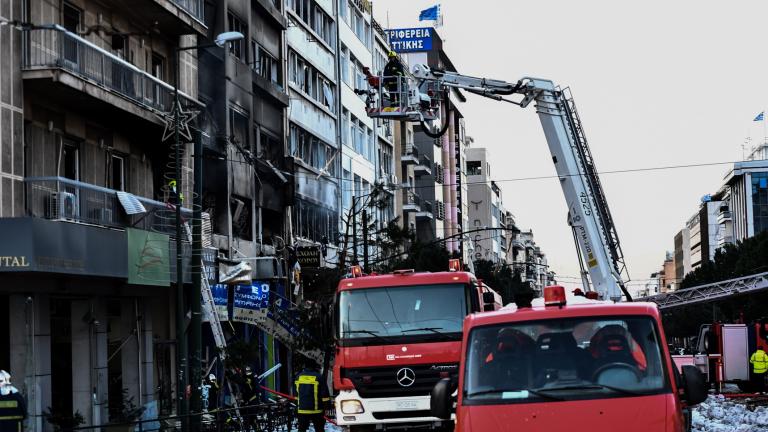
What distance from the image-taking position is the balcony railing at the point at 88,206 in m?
23.8

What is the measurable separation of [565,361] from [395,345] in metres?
9.45

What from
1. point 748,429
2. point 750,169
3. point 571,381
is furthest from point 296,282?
point 750,169

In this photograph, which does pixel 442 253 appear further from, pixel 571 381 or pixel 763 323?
pixel 571 381

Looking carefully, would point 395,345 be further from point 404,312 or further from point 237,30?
point 237,30

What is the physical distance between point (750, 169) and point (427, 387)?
5747 inches

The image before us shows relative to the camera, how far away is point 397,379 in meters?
19.3

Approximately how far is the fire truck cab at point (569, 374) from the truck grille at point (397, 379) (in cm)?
867

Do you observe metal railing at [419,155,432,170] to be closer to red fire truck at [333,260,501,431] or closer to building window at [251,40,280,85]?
building window at [251,40,280,85]

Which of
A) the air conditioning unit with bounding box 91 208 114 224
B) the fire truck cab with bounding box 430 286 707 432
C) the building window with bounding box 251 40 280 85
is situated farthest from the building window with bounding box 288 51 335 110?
the fire truck cab with bounding box 430 286 707 432

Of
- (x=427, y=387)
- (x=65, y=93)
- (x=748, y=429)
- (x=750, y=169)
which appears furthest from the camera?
(x=750, y=169)

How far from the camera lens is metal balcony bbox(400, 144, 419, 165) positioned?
268 feet

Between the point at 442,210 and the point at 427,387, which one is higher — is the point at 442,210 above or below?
above

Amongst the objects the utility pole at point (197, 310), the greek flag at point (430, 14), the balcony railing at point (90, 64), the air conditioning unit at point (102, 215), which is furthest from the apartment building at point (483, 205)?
the utility pole at point (197, 310)

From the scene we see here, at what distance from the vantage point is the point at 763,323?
4472 centimetres
